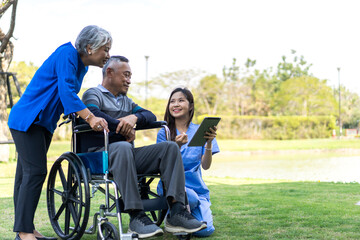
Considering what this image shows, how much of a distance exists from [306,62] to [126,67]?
4105 centimetres

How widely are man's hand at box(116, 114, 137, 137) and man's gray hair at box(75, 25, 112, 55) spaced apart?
16.0 inches

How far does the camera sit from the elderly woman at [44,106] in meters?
2.41

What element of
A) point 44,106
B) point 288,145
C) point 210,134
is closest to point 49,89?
point 44,106

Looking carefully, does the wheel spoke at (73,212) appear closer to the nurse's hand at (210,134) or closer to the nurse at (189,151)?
the nurse at (189,151)

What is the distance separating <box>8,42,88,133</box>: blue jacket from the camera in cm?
243

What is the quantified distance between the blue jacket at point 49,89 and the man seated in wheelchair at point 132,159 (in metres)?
0.18

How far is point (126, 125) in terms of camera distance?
2.52 meters

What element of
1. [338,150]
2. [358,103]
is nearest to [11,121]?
[338,150]

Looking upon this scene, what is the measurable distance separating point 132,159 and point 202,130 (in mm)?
516

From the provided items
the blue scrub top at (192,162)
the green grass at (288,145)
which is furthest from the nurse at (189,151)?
the green grass at (288,145)

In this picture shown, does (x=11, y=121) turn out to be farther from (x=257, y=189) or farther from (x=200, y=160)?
(x=257, y=189)

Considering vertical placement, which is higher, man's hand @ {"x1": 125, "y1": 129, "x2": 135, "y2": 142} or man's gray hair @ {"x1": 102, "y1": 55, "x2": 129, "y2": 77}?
man's gray hair @ {"x1": 102, "y1": 55, "x2": 129, "y2": 77}

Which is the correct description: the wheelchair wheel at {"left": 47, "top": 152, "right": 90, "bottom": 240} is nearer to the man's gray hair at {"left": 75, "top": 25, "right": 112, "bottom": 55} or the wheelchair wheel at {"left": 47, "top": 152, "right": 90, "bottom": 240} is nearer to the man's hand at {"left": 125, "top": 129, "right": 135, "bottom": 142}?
the man's hand at {"left": 125, "top": 129, "right": 135, "bottom": 142}

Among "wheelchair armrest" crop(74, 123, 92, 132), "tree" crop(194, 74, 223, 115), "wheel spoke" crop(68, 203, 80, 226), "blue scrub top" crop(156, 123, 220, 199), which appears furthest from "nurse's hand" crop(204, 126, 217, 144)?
"tree" crop(194, 74, 223, 115)
